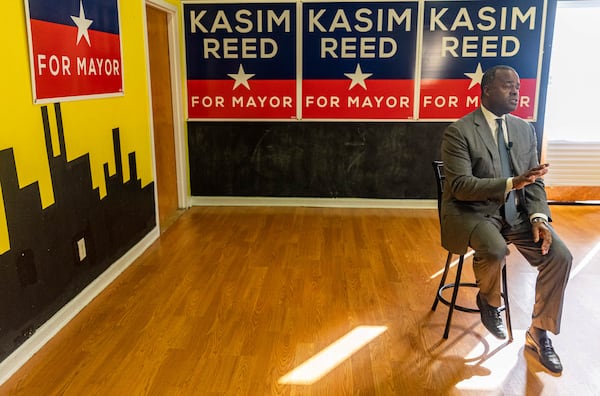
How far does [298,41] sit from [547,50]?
2.35m

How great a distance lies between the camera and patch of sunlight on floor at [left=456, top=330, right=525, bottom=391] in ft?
7.38

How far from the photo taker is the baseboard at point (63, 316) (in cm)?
235

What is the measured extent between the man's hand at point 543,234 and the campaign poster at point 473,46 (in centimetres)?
282

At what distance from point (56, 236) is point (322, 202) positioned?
299 cm

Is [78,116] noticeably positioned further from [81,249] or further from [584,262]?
[584,262]

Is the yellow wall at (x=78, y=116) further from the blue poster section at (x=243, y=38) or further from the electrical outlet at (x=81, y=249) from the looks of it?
the blue poster section at (x=243, y=38)

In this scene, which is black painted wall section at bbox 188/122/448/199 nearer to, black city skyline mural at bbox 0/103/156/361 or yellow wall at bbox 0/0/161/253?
yellow wall at bbox 0/0/161/253

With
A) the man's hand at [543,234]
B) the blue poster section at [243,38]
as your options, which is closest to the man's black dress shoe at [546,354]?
the man's hand at [543,234]

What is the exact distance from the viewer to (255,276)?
346 cm

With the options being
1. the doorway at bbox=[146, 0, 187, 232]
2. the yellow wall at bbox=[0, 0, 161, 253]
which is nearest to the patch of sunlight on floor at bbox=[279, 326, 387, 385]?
the yellow wall at bbox=[0, 0, 161, 253]

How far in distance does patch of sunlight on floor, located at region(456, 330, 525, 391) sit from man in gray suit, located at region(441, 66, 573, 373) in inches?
4.0

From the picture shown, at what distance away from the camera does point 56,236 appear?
2.73m

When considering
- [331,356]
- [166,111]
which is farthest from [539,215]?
[166,111]

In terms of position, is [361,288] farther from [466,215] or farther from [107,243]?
[107,243]
